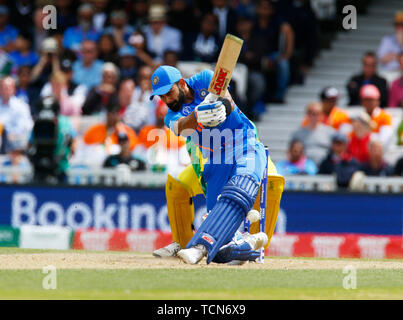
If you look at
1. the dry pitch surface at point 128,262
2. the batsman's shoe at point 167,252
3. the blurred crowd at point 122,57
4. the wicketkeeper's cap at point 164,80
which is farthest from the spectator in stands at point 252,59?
the wicketkeeper's cap at point 164,80

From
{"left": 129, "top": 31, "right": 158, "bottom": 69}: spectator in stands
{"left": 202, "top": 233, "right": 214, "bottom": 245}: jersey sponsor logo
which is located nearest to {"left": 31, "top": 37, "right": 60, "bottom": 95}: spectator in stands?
{"left": 129, "top": 31, "right": 158, "bottom": 69}: spectator in stands

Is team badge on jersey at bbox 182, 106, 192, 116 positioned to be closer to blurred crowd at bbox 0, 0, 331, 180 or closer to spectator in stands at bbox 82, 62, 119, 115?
blurred crowd at bbox 0, 0, 331, 180

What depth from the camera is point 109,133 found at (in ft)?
49.9

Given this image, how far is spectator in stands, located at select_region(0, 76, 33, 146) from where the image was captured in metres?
15.9

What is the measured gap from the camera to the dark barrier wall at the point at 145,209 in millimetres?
13195

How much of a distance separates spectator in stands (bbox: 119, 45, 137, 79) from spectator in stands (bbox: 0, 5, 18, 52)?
2685mm

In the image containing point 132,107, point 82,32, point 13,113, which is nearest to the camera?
point 132,107

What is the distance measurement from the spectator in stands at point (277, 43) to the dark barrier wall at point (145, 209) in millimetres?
3949

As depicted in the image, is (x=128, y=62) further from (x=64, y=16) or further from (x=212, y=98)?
(x=212, y=98)

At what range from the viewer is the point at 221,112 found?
8133mm

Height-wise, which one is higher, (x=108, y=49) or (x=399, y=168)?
(x=108, y=49)

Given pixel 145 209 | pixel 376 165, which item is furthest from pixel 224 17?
pixel 145 209

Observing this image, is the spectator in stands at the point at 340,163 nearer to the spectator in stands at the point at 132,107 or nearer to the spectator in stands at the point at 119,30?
the spectator in stands at the point at 132,107

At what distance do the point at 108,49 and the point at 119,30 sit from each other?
0.58 meters
